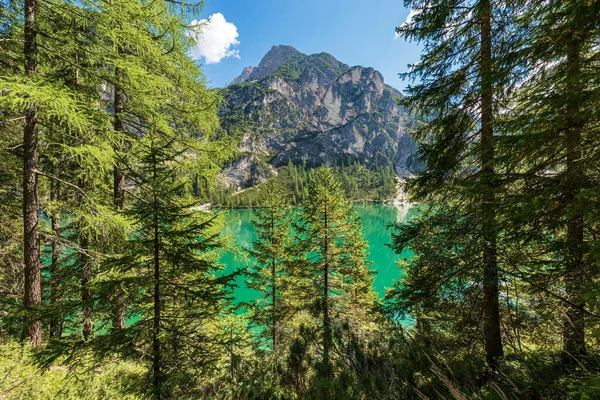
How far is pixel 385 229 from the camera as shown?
5125 millimetres

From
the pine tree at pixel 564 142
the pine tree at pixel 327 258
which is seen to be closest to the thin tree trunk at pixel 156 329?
the pine tree at pixel 564 142

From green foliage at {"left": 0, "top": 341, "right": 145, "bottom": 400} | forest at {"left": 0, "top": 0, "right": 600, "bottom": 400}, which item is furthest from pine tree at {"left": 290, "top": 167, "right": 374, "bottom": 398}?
green foliage at {"left": 0, "top": 341, "right": 145, "bottom": 400}

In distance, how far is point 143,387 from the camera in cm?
350

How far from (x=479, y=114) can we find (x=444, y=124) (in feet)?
2.06

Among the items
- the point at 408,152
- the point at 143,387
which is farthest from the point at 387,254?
the point at 408,152

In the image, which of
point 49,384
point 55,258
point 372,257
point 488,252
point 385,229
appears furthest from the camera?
point 372,257

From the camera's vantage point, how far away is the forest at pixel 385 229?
2.64 meters

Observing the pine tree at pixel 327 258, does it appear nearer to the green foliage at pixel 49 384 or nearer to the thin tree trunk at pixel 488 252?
the thin tree trunk at pixel 488 252

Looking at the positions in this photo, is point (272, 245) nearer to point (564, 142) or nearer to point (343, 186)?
point (564, 142)

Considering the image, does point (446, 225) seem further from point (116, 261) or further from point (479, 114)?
point (116, 261)

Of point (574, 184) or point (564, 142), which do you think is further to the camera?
point (564, 142)

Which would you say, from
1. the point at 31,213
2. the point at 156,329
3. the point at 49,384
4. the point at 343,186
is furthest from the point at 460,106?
the point at 343,186

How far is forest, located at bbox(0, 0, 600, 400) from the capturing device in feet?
8.65

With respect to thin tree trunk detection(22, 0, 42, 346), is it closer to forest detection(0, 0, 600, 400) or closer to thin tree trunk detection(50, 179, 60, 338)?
forest detection(0, 0, 600, 400)
